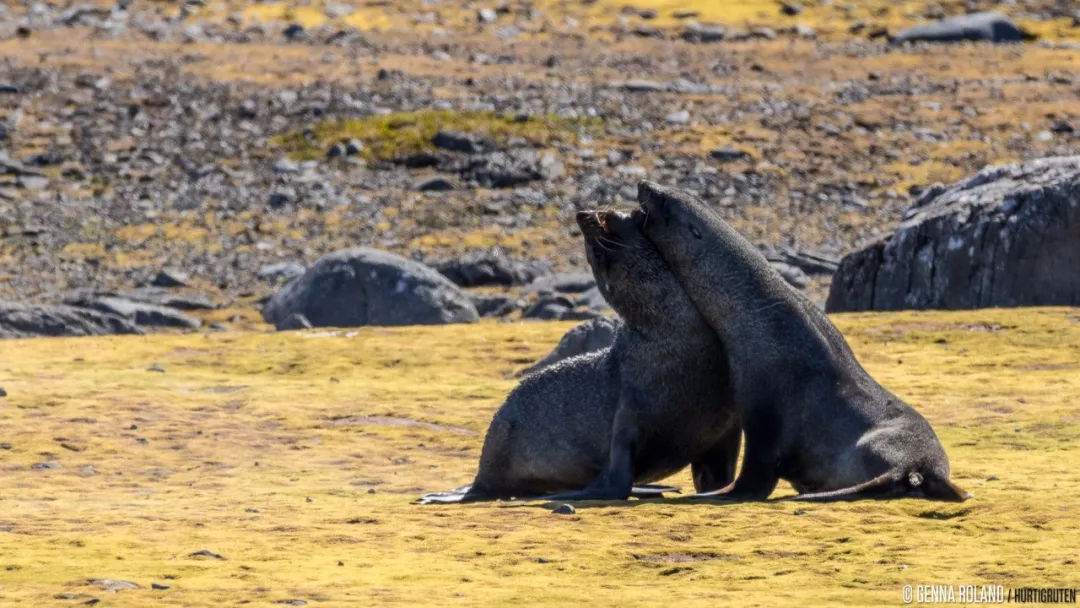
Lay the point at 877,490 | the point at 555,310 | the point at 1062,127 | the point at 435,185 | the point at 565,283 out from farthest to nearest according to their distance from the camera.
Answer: the point at 1062,127 → the point at 435,185 → the point at 565,283 → the point at 555,310 → the point at 877,490

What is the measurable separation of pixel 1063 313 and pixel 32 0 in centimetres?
3225

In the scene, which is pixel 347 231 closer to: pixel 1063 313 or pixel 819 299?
pixel 819 299

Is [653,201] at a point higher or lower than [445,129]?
higher

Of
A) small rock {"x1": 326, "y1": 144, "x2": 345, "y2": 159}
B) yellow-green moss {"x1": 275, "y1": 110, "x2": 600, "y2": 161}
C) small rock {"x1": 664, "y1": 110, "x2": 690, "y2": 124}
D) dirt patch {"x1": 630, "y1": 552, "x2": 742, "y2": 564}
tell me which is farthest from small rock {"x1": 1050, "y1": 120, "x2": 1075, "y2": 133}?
dirt patch {"x1": 630, "y1": 552, "x2": 742, "y2": 564}

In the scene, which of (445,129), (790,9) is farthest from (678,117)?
(790,9)

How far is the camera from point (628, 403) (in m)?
10.4

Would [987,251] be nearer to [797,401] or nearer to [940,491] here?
[797,401]

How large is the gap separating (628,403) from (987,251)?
11.7 metres

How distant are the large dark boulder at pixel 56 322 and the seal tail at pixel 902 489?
1401 centimetres

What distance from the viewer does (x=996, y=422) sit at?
47.1 feet

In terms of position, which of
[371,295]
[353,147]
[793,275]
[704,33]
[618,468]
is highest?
[704,33]

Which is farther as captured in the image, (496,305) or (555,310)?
(496,305)

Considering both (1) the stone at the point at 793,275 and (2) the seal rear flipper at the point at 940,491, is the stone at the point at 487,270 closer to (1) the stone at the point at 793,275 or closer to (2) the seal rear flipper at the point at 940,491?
(1) the stone at the point at 793,275

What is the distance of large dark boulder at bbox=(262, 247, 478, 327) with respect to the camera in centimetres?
2312
